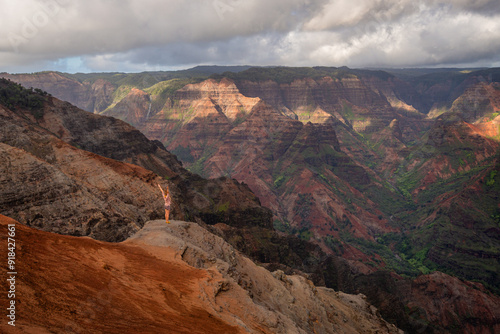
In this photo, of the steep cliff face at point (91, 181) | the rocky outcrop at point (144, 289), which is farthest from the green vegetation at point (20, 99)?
the rocky outcrop at point (144, 289)

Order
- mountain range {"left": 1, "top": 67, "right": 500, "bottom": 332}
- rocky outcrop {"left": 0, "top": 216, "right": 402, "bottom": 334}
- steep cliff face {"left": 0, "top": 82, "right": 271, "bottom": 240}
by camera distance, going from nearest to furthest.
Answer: rocky outcrop {"left": 0, "top": 216, "right": 402, "bottom": 334} < steep cliff face {"left": 0, "top": 82, "right": 271, "bottom": 240} < mountain range {"left": 1, "top": 67, "right": 500, "bottom": 332}

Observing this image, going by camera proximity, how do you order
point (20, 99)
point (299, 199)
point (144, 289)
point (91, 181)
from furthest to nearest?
point (299, 199) < point (20, 99) < point (91, 181) < point (144, 289)

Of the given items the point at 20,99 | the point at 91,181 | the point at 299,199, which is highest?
the point at 20,99

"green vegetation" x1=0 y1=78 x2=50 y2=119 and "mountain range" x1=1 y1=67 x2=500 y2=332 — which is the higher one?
"green vegetation" x1=0 y1=78 x2=50 y2=119

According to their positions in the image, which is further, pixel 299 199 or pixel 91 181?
pixel 299 199

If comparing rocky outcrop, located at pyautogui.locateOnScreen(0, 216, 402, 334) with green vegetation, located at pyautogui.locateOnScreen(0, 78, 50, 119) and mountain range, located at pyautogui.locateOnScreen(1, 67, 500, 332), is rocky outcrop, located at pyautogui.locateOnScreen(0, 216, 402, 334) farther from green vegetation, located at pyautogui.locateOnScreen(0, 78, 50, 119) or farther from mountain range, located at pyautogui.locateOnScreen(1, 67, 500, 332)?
green vegetation, located at pyautogui.locateOnScreen(0, 78, 50, 119)

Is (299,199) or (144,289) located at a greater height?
(144,289)

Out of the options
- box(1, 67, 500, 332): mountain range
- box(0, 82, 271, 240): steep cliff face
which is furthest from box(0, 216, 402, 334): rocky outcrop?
box(1, 67, 500, 332): mountain range

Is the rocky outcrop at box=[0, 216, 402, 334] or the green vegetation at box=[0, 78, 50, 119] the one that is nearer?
the rocky outcrop at box=[0, 216, 402, 334]

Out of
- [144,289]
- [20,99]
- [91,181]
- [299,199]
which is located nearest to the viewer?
[144,289]

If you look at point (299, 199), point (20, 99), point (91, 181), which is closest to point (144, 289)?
point (91, 181)

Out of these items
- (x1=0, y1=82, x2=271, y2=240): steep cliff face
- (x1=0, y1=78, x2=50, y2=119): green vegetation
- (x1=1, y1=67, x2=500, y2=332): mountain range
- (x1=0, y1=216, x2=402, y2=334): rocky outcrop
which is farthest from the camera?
(x1=0, y1=78, x2=50, y2=119): green vegetation

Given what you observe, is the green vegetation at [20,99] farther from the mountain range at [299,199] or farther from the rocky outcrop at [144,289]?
the rocky outcrop at [144,289]

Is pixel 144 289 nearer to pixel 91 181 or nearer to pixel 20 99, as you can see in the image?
pixel 91 181
